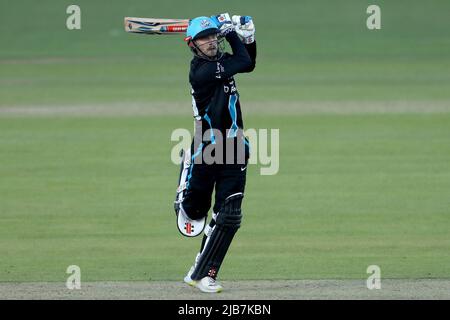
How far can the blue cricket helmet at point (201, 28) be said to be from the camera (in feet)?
29.4

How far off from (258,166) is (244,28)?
8.97 meters

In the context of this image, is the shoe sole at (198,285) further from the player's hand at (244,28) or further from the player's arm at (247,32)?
the player's hand at (244,28)

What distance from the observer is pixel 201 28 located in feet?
29.4

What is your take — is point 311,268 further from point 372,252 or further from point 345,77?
point 345,77

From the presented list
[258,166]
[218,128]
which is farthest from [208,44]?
[258,166]

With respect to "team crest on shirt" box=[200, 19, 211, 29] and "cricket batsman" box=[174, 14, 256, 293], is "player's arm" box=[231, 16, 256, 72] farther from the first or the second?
"team crest on shirt" box=[200, 19, 211, 29]

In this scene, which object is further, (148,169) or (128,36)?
(128,36)

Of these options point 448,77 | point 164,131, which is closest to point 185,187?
point 164,131

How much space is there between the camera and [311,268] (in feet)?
35.0

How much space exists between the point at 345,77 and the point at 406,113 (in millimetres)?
7157

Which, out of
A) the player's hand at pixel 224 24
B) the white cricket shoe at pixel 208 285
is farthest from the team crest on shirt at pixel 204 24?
the white cricket shoe at pixel 208 285

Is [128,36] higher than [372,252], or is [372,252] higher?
[128,36]
